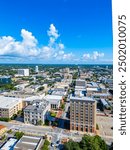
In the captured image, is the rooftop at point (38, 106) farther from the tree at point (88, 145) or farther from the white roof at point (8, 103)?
the tree at point (88, 145)

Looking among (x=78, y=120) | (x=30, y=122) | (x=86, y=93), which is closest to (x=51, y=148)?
(x=78, y=120)

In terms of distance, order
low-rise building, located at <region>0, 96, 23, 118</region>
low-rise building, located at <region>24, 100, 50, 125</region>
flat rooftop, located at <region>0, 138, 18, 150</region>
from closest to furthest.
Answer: flat rooftop, located at <region>0, 138, 18, 150</region>, low-rise building, located at <region>24, 100, 50, 125</region>, low-rise building, located at <region>0, 96, 23, 118</region>

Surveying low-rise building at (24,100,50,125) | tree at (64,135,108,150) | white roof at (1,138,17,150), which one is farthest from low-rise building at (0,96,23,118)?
tree at (64,135,108,150)

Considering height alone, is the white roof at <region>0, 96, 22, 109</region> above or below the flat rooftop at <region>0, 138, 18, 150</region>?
above

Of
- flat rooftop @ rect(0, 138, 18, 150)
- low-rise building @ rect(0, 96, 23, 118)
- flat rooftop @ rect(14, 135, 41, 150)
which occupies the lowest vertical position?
flat rooftop @ rect(0, 138, 18, 150)

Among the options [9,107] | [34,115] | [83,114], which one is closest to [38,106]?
[34,115]

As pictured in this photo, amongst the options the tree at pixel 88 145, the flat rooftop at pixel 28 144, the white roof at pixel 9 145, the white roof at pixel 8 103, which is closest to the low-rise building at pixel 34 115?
the white roof at pixel 8 103

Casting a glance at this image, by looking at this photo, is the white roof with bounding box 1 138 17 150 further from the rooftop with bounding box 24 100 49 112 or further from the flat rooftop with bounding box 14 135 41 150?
the rooftop with bounding box 24 100 49 112
